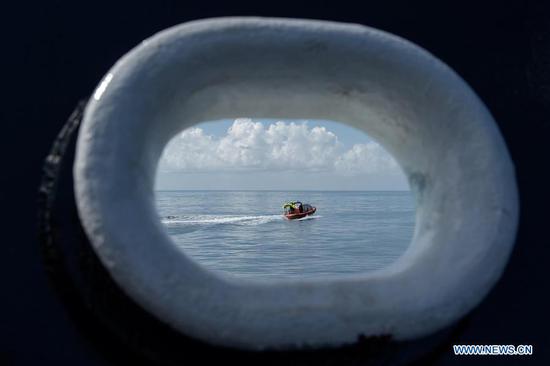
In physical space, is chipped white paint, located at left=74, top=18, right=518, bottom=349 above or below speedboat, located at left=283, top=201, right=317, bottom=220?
below

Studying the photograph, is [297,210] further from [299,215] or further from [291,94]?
[291,94]

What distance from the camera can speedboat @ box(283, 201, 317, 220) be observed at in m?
21.2

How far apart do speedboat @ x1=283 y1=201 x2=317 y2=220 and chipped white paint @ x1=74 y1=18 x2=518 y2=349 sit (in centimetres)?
1961

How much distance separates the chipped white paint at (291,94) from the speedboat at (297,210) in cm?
1961

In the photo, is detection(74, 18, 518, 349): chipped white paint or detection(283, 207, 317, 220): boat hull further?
detection(283, 207, 317, 220): boat hull

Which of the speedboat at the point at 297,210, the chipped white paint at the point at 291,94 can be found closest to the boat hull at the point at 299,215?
the speedboat at the point at 297,210

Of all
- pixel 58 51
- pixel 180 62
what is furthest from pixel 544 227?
pixel 58 51

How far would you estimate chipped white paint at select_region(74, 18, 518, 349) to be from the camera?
124cm

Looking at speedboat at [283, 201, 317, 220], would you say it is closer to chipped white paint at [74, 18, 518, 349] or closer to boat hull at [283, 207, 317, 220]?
boat hull at [283, 207, 317, 220]

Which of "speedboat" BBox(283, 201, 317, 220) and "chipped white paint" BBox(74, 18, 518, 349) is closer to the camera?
"chipped white paint" BBox(74, 18, 518, 349)

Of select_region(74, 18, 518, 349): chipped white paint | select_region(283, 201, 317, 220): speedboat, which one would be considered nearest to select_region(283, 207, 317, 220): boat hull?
select_region(283, 201, 317, 220): speedboat

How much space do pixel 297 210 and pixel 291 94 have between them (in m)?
19.6

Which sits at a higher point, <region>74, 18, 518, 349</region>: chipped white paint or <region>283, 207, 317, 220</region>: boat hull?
<region>283, 207, 317, 220</region>: boat hull

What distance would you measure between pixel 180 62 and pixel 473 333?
4.24 feet
